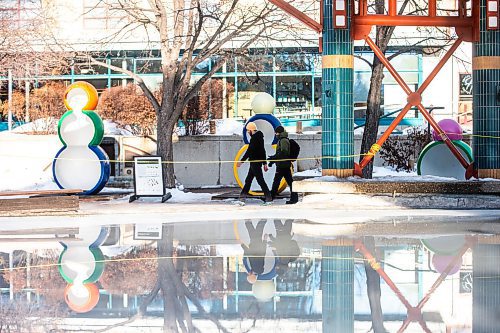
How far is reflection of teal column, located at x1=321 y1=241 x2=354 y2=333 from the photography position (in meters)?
8.95

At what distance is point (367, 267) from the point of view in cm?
1238

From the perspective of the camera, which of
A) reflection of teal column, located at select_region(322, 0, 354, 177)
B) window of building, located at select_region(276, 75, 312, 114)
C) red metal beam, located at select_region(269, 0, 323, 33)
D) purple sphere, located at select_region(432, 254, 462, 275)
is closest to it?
purple sphere, located at select_region(432, 254, 462, 275)

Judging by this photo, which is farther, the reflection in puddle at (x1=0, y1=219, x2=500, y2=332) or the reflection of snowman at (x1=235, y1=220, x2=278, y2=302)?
the reflection of snowman at (x1=235, y1=220, x2=278, y2=302)

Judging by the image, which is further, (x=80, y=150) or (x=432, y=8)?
(x=80, y=150)

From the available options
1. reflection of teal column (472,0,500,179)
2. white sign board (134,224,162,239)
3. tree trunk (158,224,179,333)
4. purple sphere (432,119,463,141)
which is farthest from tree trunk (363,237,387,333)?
purple sphere (432,119,463,141)

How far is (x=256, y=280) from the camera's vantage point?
11531 mm

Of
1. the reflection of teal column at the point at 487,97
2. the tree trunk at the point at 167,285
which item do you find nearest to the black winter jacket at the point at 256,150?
the reflection of teal column at the point at 487,97

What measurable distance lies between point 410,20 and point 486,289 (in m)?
12.1

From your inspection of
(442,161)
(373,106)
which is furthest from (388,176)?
(373,106)

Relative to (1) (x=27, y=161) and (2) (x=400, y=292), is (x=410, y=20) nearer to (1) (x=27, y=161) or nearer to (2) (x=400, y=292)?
(2) (x=400, y=292)

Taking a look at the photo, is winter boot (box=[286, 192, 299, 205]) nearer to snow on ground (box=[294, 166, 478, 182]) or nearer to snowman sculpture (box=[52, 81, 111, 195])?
snow on ground (box=[294, 166, 478, 182])

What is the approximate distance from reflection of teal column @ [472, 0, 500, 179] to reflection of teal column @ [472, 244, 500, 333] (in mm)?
7886

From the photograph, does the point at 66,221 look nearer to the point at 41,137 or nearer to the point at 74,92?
the point at 74,92

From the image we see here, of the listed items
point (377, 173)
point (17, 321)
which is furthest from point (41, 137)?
point (17, 321)
